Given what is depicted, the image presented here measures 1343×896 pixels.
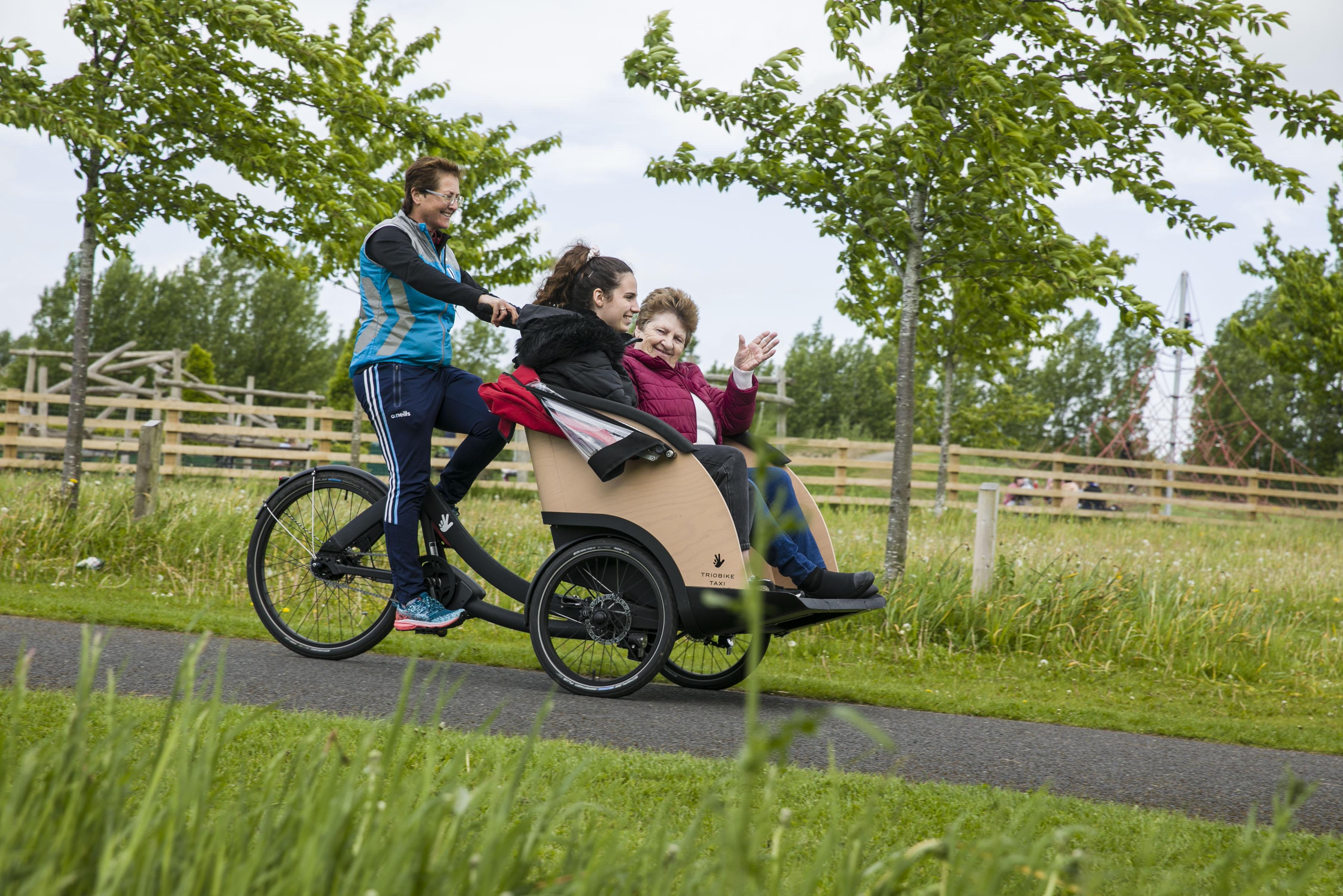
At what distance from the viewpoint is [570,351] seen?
14.4 feet

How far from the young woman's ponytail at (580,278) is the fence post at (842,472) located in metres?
12.3

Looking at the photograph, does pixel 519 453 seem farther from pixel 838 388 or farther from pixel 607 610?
pixel 838 388

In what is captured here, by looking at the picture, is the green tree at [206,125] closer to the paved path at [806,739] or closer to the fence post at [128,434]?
the paved path at [806,739]

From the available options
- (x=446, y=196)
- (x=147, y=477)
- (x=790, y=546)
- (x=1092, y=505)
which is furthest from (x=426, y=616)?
(x=1092, y=505)

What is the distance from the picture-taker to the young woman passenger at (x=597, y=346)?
429 centimetres

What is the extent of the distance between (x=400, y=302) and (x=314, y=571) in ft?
4.36

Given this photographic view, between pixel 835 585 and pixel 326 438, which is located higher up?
pixel 326 438

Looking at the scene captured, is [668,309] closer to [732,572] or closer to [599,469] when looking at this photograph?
[599,469]

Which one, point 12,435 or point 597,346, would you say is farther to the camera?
point 12,435

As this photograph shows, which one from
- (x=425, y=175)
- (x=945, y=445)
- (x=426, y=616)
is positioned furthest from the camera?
(x=945, y=445)

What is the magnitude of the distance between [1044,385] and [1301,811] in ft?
165

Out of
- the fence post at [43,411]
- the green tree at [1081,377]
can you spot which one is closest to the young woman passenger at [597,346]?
the fence post at [43,411]

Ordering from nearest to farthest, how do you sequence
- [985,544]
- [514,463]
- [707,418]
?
[707,418]
[985,544]
[514,463]

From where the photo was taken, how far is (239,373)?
41719mm
